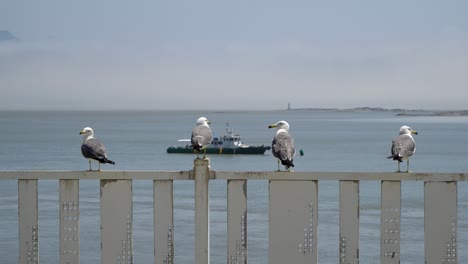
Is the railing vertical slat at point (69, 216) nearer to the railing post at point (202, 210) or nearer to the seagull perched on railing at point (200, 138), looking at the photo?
the railing post at point (202, 210)

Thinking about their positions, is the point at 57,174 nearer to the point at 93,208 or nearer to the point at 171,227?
the point at 171,227

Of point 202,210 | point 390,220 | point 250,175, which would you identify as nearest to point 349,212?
point 390,220

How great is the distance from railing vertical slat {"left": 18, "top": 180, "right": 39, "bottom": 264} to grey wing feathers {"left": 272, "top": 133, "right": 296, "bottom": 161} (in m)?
2.92

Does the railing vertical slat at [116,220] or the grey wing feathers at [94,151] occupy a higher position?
the grey wing feathers at [94,151]

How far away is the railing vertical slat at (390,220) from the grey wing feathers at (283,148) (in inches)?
58.1

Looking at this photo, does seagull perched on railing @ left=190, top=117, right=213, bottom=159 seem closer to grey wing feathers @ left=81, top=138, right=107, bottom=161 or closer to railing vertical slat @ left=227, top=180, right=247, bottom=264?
grey wing feathers @ left=81, top=138, right=107, bottom=161

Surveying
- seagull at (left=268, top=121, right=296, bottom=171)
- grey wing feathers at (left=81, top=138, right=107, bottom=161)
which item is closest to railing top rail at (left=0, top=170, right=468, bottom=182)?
seagull at (left=268, top=121, right=296, bottom=171)

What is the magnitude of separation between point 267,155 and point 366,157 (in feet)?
35.7

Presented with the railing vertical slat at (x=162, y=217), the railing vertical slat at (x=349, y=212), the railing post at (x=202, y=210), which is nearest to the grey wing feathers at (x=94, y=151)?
the railing vertical slat at (x=162, y=217)

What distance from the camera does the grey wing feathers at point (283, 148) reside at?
10734 millimetres

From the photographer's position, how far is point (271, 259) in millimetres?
9750

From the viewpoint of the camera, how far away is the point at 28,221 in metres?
9.89

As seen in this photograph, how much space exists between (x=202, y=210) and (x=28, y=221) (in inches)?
76.7

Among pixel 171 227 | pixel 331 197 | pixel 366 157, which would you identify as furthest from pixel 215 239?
pixel 366 157
